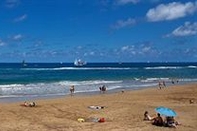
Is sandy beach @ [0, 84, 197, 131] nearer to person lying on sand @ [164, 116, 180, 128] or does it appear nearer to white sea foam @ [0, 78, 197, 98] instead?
person lying on sand @ [164, 116, 180, 128]

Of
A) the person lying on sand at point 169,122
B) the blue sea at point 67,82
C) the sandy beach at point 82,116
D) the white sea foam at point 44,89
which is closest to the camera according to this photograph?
the sandy beach at point 82,116

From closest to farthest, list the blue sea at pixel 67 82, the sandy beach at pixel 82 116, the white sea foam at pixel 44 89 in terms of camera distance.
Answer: the sandy beach at pixel 82 116 → the white sea foam at pixel 44 89 → the blue sea at pixel 67 82

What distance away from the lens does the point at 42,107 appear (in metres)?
27.4

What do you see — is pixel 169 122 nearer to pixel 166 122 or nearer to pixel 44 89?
pixel 166 122

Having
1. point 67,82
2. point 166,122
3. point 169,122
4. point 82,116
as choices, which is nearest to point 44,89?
point 67,82

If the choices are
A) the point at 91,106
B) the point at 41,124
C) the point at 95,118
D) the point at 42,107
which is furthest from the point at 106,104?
the point at 41,124

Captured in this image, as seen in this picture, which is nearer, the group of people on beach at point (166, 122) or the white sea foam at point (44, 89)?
the group of people on beach at point (166, 122)

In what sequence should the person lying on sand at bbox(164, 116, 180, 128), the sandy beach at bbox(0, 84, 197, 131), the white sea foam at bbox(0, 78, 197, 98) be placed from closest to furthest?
the sandy beach at bbox(0, 84, 197, 131)
the person lying on sand at bbox(164, 116, 180, 128)
the white sea foam at bbox(0, 78, 197, 98)

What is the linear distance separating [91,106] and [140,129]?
28.0ft

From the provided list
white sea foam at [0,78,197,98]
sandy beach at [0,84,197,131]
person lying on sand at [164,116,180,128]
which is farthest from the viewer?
white sea foam at [0,78,197,98]

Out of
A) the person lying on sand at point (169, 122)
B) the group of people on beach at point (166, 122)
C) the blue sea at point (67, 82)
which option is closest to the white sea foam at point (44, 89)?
the blue sea at point (67, 82)

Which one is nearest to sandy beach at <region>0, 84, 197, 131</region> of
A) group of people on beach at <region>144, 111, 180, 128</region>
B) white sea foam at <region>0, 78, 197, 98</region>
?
group of people on beach at <region>144, 111, 180, 128</region>

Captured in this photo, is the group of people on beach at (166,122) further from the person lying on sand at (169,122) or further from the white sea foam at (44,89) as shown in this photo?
the white sea foam at (44,89)

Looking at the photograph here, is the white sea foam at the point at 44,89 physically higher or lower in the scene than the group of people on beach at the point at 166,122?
higher
